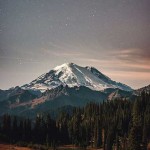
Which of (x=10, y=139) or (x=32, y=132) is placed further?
(x=32, y=132)

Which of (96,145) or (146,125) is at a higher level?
(146,125)

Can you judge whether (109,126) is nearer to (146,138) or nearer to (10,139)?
(146,138)

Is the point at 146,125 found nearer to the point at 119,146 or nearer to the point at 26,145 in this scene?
the point at 119,146

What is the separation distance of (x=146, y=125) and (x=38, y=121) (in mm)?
67432

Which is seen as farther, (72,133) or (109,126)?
(72,133)

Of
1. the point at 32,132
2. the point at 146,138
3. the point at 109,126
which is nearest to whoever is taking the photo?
the point at 146,138

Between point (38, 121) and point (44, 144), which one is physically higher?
point (38, 121)

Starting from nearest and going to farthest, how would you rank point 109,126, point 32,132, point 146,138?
point 146,138 < point 109,126 < point 32,132

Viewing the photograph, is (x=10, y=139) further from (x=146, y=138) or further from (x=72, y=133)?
(x=146, y=138)

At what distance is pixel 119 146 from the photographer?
502 ft

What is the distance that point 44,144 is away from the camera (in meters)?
174

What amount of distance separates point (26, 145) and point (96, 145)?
37969mm

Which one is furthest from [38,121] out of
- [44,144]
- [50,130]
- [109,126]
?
[109,126]

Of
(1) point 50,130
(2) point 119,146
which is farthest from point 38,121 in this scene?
(2) point 119,146
